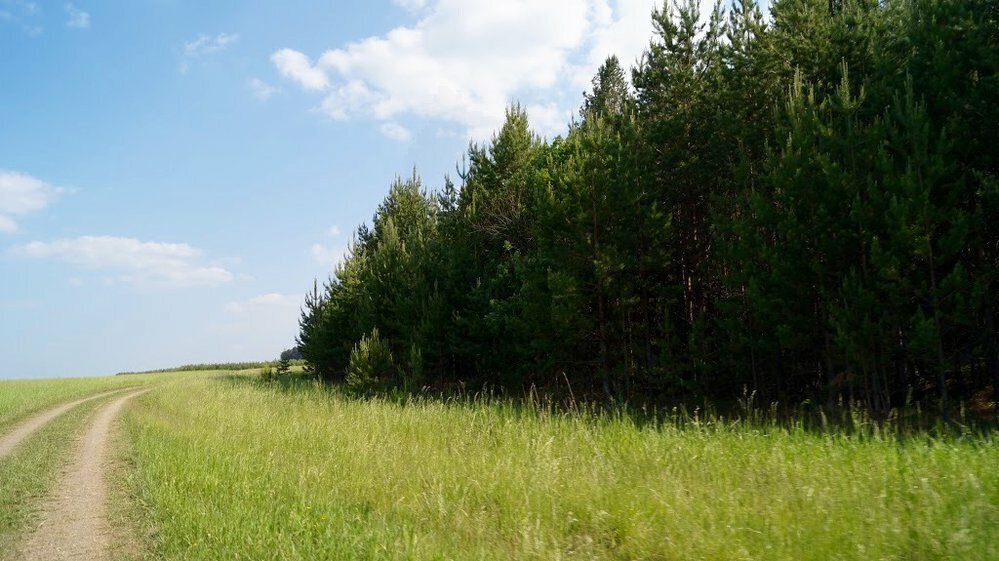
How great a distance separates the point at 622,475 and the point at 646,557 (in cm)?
220

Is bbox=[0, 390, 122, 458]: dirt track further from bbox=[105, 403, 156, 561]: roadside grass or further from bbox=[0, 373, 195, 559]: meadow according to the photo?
bbox=[105, 403, 156, 561]: roadside grass

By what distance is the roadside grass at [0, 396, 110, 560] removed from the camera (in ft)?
20.8

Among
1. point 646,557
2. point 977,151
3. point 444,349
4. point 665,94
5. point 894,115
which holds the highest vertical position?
point 665,94

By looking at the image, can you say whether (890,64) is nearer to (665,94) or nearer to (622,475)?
(665,94)

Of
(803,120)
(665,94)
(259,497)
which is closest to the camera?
(259,497)

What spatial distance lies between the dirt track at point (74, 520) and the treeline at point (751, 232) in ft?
44.4

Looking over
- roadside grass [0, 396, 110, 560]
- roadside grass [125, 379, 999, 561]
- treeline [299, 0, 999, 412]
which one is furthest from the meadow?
treeline [299, 0, 999, 412]

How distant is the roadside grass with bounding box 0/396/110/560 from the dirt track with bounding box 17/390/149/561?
15 cm

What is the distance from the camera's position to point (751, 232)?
1605 cm

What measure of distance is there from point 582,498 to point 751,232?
12.4 m

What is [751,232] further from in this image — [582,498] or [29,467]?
[29,467]

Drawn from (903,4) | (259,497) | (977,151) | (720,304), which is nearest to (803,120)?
(977,151)

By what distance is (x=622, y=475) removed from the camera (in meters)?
7.00

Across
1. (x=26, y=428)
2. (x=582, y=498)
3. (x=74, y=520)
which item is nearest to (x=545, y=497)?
(x=582, y=498)
